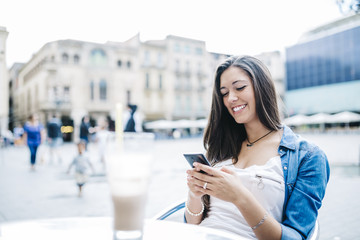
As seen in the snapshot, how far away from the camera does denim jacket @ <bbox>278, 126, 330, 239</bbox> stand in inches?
35.9

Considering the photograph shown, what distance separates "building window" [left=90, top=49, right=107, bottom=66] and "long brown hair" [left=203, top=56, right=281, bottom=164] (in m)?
20.0

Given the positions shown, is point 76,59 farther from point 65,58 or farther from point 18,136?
point 18,136

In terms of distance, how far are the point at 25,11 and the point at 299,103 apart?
29.6 meters

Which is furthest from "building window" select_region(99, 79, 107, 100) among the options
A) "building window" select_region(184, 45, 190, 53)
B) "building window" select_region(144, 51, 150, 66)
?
"building window" select_region(184, 45, 190, 53)

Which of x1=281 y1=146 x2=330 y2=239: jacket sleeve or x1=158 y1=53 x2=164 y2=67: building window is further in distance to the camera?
x1=158 y1=53 x2=164 y2=67: building window

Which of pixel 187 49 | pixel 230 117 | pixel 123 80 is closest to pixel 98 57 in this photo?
pixel 123 80

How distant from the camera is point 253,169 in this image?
1065 millimetres

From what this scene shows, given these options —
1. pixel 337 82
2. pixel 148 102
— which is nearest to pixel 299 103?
pixel 337 82

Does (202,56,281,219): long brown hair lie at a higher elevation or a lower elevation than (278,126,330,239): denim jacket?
higher

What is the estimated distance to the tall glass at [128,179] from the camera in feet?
1.62

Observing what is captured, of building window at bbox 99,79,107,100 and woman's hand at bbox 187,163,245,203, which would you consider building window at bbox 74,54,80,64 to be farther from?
woman's hand at bbox 187,163,245,203

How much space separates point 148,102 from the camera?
25.0 m

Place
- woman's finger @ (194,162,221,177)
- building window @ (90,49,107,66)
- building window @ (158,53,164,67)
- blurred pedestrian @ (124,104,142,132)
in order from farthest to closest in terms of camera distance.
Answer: building window @ (158,53,164,67) → building window @ (90,49,107,66) → blurred pedestrian @ (124,104,142,132) → woman's finger @ (194,162,221,177)

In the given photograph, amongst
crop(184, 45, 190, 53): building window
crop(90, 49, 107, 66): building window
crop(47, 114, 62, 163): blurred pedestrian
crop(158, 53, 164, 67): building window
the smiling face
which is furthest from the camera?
crop(184, 45, 190, 53): building window
